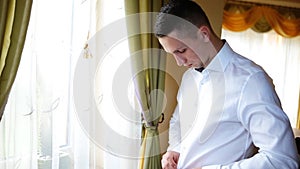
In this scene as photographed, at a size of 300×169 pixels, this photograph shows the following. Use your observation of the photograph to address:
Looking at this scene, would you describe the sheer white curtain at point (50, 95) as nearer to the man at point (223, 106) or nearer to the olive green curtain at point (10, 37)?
the olive green curtain at point (10, 37)

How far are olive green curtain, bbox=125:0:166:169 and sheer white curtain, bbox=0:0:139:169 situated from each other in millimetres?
229

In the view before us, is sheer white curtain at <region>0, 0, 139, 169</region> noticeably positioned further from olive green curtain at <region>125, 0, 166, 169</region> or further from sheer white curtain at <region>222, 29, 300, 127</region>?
sheer white curtain at <region>222, 29, 300, 127</region>

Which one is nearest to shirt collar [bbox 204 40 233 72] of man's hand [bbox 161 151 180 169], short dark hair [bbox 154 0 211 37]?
short dark hair [bbox 154 0 211 37]

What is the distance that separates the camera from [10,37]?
139cm

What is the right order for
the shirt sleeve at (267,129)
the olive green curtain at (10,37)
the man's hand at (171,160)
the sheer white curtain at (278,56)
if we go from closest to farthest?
the shirt sleeve at (267,129) → the man's hand at (171,160) → the olive green curtain at (10,37) → the sheer white curtain at (278,56)

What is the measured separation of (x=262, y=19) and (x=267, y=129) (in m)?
4.38

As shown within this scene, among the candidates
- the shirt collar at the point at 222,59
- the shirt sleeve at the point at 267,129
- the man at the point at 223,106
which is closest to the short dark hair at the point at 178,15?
the man at the point at 223,106

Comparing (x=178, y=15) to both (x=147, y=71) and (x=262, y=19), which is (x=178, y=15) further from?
(x=262, y=19)

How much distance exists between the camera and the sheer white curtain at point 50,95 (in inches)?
61.0

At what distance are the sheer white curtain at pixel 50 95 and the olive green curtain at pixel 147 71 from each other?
229 millimetres

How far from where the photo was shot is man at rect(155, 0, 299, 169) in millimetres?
843

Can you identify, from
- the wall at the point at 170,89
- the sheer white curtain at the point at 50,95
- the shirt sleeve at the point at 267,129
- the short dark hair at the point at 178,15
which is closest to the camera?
the shirt sleeve at the point at 267,129

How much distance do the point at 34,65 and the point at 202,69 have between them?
881 mm

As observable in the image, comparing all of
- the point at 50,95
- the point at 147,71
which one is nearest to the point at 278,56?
the point at 147,71
